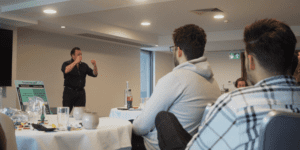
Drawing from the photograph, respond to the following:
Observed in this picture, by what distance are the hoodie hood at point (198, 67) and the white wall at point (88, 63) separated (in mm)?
5157

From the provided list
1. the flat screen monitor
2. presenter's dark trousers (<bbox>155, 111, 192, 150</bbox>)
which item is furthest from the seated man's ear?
the flat screen monitor

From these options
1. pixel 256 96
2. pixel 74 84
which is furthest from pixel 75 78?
pixel 256 96

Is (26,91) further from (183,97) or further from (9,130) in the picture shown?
(9,130)

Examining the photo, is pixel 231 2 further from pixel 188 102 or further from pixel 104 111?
pixel 104 111

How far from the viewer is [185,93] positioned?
5.70ft

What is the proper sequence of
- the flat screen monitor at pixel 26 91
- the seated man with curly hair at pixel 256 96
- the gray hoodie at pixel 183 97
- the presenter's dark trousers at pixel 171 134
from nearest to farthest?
1. the seated man with curly hair at pixel 256 96
2. the presenter's dark trousers at pixel 171 134
3. the gray hoodie at pixel 183 97
4. the flat screen monitor at pixel 26 91

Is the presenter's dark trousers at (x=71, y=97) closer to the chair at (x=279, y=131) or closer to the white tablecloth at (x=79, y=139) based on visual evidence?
the white tablecloth at (x=79, y=139)

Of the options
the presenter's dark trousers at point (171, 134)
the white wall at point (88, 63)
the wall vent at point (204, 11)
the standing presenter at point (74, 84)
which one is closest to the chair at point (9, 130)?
the presenter's dark trousers at point (171, 134)

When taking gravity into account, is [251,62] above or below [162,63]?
below

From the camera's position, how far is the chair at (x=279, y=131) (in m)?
0.73

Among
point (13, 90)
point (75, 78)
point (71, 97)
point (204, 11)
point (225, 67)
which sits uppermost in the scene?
point (204, 11)

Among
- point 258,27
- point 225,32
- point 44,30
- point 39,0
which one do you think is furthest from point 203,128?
point 225,32

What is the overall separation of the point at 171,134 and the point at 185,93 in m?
0.41

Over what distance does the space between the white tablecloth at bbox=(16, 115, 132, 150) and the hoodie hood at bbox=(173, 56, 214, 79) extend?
21.4 inches
